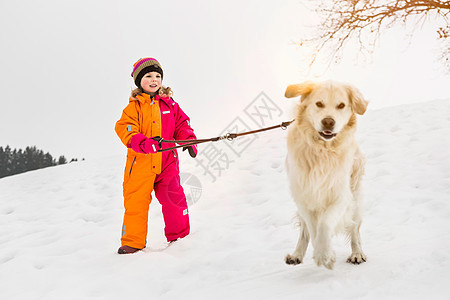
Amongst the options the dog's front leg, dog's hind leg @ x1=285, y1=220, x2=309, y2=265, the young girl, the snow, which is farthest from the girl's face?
the dog's front leg

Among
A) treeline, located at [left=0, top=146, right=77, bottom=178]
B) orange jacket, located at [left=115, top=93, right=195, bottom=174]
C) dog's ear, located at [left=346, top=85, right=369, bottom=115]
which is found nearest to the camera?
dog's ear, located at [left=346, top=85, right=369, bottom=115]

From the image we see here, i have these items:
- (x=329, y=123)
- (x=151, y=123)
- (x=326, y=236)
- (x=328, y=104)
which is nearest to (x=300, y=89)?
(x=328, y=104)

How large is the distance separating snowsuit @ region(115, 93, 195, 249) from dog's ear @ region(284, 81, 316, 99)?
1.62 meters

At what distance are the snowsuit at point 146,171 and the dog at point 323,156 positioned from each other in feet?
5.16

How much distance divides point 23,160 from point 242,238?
99.2 feet

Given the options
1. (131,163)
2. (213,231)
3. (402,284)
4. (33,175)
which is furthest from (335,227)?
(33,175)

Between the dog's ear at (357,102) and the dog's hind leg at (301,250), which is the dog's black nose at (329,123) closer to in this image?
the dog's ear at (357,102)

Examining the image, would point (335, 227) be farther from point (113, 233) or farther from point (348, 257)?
point (113, 233)

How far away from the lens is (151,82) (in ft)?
11.9

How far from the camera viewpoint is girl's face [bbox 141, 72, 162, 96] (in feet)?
11.9

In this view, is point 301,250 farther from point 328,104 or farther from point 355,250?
point 328,104

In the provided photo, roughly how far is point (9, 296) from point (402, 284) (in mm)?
2890

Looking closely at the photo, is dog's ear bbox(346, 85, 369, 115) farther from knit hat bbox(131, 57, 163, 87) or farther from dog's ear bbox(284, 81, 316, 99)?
knit hat bbox(131, 57, 163, 87)

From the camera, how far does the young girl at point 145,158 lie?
3.56m
